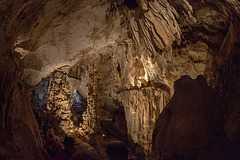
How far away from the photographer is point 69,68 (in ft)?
23.5

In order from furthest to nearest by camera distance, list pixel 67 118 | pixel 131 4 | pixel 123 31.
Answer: pixel 67 118 → pixel 123 31 → pixel 131 4

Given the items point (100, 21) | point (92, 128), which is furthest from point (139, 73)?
point (92, 128)

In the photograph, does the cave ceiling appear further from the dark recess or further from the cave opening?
the cave opening

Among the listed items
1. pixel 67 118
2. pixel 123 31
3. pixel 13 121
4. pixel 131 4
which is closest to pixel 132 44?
pixel 123 31

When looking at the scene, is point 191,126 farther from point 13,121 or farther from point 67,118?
point 67,118

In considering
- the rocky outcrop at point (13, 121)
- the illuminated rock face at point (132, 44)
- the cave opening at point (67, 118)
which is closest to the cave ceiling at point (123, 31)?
the illuminated rock face at point (132, 44)

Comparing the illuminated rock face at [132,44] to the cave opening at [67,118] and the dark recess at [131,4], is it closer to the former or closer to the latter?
the dark recess at [131,4]

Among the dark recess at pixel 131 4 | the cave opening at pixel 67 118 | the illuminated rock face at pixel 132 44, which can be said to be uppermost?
the dark recess at pixel 131 4

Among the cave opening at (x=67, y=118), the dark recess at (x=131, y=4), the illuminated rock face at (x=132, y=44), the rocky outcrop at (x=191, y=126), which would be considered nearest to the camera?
the rocky outcrop at (x=191, y=126)

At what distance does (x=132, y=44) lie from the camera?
18.8 ft

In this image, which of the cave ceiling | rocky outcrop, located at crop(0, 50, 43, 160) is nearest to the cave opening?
the cave ceiling

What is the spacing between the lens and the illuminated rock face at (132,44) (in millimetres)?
2955

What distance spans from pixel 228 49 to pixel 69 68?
18.6 feet

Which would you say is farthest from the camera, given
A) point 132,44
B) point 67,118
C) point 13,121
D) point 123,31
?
point 67,118
